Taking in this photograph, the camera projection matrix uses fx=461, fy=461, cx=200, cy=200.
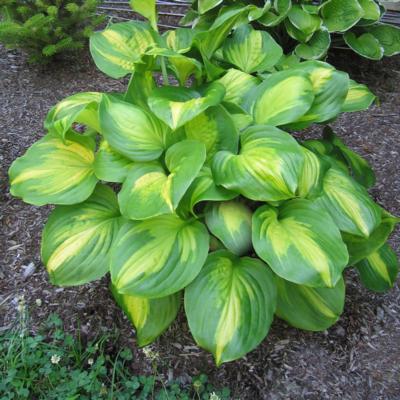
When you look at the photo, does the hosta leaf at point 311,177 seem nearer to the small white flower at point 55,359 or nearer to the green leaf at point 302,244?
the green leaf at point 302,244

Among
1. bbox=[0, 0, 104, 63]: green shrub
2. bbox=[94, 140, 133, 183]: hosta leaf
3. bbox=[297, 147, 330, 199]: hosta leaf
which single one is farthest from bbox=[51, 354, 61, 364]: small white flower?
bbox=[0, 0, 104, 63]: green shrub

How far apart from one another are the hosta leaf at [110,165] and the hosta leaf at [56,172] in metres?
0.05

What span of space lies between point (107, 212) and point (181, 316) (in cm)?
52

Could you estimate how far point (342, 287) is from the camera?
5.10 ft

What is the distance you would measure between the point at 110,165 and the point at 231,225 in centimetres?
48

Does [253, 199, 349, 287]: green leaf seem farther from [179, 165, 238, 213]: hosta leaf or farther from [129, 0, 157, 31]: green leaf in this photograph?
[129, 0, 157, 31]: green leaf

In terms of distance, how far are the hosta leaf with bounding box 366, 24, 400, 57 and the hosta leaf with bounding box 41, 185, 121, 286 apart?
232 cm

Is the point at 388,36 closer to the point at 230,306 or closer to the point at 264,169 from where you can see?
the point at 264,169

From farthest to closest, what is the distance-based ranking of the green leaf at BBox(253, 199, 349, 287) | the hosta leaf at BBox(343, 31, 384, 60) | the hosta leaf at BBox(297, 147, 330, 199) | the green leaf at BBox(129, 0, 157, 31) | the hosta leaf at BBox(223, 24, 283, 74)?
the hosta leaf at BBox(343, 31, 384, 60) → the hosta leaf at BBox(223, 24, 283, 74) → the green leaf at BBox(129, 0, 157, 31) → the hosta leaf at BBox(297, 147, 330, 199) → the green leaf at BBox(253, 199, 349, 287)

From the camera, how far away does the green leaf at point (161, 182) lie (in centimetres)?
138

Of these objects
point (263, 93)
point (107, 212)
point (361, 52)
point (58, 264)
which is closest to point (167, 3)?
point (361, 52)

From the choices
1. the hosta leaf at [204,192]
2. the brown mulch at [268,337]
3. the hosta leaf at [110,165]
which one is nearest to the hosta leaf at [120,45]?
the hosta leaf at [110,165]

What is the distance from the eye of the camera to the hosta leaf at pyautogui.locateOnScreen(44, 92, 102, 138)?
1.55m

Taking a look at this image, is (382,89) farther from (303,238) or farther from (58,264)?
(58,264)
